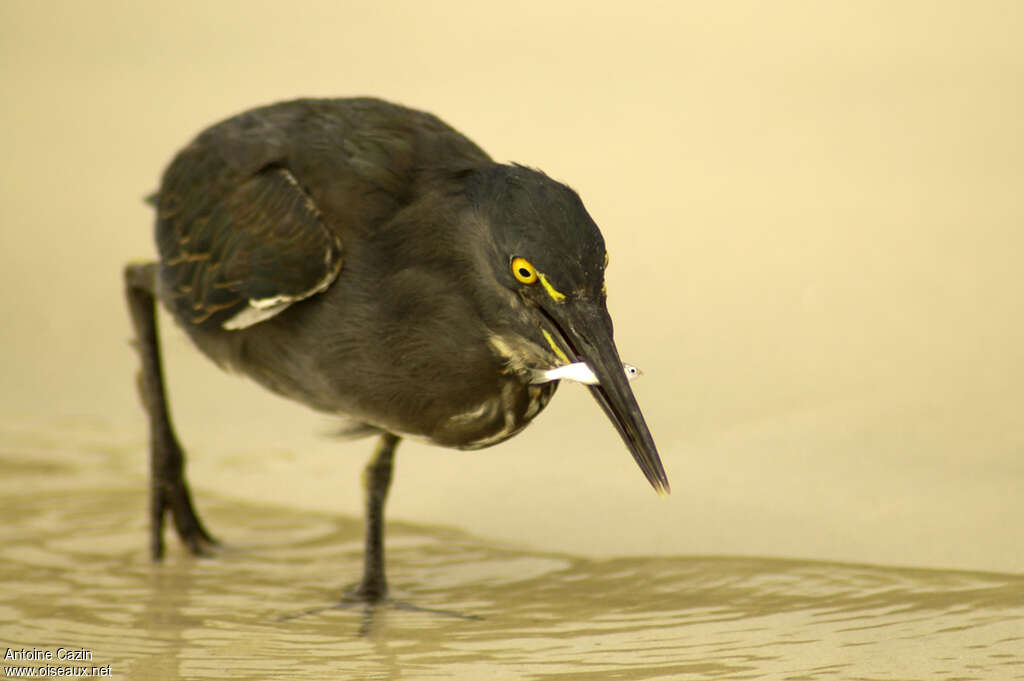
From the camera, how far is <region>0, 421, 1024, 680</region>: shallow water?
4.70 m

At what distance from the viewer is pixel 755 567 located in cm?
Answer: 579

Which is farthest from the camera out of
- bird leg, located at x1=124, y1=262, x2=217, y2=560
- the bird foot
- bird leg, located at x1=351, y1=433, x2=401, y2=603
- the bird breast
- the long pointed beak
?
bird leg, located at x1=124, y1=262, x2=217, y2=560

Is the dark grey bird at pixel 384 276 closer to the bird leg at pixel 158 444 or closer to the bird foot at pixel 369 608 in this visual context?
the bird foot at pixel 369 608

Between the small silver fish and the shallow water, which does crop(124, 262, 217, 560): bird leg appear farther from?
the small silver fish

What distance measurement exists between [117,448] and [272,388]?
2.75 meters


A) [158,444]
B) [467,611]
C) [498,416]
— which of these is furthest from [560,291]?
[158,444]

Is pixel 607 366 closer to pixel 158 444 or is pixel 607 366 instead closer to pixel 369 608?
pixel 369 608

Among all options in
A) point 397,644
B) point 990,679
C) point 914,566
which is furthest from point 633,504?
point 990,679

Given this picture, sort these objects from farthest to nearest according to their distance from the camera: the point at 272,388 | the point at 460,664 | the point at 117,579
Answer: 1. the point at 117,579
2. the point at 272,388
3. the point at 460,664

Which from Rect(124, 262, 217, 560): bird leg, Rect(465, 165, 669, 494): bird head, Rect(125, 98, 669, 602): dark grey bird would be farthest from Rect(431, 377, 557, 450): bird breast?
Rect(124, 262, 217, 560): bird leg

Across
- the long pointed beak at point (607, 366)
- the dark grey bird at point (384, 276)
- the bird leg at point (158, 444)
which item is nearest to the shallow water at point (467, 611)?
the bird leg at point (158, 444)

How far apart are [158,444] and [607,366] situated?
2.91 meters

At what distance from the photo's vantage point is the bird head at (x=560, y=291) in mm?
4348

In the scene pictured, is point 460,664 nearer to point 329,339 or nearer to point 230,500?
point 329,339
